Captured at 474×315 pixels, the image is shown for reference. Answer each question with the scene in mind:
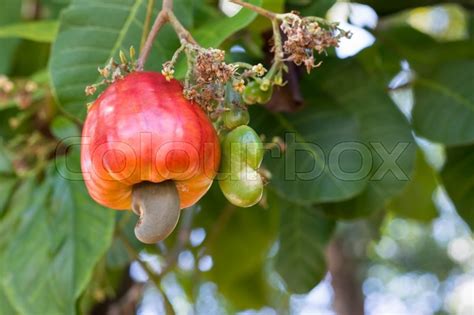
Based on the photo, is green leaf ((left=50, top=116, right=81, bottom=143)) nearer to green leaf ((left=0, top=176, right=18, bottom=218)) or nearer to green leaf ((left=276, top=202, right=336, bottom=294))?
green leaf ((left=0, top=176, right=18, bottom=218))

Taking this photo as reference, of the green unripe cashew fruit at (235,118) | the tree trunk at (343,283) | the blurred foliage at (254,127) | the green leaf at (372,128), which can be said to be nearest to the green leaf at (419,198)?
the blurred foliage at (254,127)

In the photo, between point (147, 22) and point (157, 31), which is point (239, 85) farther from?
point (147, 22)

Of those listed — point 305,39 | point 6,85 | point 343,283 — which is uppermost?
point 305,39

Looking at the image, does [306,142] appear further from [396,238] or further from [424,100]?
[396,238]

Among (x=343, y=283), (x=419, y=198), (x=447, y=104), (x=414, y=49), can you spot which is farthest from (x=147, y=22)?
(x=343, y=283)

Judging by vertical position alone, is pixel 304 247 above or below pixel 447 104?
below

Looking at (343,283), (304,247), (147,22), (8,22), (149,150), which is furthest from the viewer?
(343,283)
